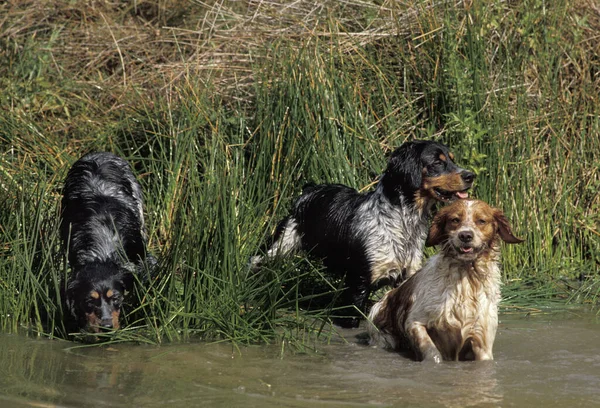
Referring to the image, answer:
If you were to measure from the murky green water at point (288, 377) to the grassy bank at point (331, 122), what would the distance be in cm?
73

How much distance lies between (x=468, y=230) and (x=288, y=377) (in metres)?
1.37

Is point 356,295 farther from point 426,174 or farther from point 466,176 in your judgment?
point 466,176

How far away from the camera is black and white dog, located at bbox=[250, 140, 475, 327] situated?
670 centimetres

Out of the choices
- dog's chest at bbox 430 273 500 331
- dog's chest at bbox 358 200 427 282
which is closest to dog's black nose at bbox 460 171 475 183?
dog's chest at bbox 358 200 427 282

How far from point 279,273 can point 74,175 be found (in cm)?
202

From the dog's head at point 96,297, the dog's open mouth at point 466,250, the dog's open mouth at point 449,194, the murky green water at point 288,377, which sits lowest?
the murky green water at point 288,377

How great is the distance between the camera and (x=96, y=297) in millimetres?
5859

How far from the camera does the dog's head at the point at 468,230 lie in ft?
18.3

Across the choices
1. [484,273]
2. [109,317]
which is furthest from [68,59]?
[484,273]

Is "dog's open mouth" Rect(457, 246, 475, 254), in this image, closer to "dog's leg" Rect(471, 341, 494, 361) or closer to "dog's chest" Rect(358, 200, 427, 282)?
"dog's leg" Rect(471, 341, 494, 361)

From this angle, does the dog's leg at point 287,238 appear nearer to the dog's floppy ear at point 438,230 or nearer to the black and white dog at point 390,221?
the black and white dog at point 390,221

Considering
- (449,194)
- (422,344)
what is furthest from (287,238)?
(422,344)

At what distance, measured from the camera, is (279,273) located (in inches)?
248

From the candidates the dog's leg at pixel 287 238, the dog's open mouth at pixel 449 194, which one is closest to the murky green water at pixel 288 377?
the dog's open mouth at pixel 449 194
